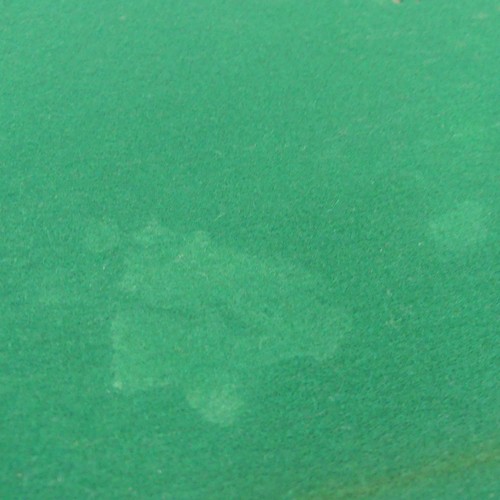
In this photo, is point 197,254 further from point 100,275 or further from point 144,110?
point 144,110

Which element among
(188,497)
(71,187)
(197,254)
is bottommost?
(188,497)

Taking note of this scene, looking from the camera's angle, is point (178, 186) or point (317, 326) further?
point (178, 186)

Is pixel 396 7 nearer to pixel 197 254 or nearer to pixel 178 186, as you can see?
pixel 178 186

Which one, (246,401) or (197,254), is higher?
(197,254)

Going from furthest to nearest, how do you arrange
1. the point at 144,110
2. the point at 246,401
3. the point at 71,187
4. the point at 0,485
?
the point at 144,110 < the point at 71,187 < the point at 246,401 < the point at 0,485

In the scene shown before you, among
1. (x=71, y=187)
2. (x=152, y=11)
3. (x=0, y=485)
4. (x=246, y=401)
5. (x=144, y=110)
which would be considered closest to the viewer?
(x=0, y=485)

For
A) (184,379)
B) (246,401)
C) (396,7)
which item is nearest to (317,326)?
(246,401)

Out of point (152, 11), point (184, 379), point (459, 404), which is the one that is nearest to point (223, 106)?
point (152, 11)
